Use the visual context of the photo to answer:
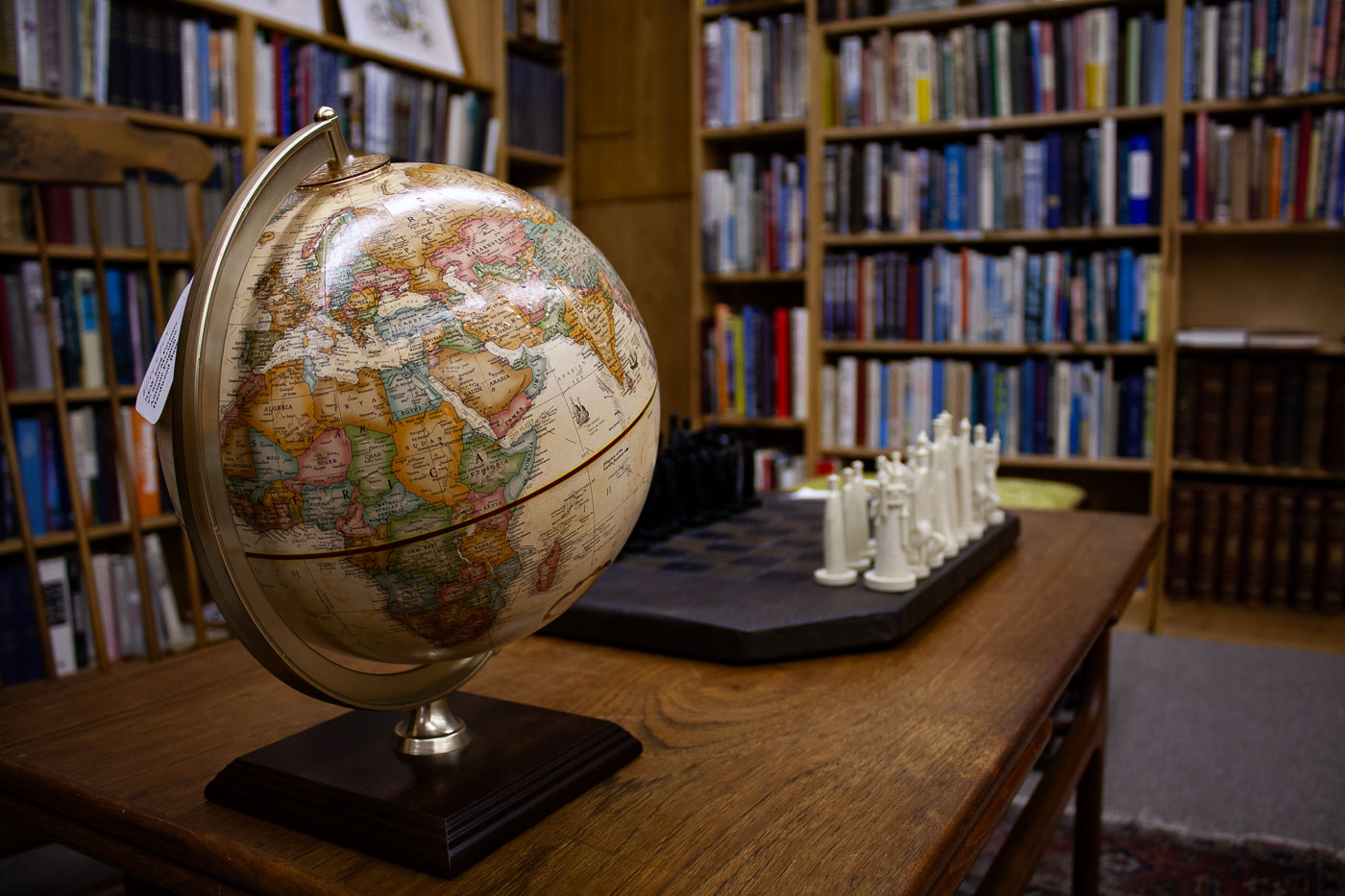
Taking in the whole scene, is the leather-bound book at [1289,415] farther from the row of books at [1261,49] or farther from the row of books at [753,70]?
the row of books at [753,70]

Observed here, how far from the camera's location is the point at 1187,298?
376 centimetres

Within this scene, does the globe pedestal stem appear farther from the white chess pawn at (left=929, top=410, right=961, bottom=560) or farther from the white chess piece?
the white chess piece

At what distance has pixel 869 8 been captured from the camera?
376cm

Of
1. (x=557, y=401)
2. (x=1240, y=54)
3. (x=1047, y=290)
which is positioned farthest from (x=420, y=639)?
(x=1240, y=54)

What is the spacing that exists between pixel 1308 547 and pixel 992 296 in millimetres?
1330

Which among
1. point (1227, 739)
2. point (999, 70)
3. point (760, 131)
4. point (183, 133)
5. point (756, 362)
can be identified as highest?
point (999, 70)

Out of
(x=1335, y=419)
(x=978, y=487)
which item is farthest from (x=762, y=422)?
(x=978, y=487)

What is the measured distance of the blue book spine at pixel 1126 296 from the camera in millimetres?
3477

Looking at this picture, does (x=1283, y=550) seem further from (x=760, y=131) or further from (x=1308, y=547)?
(x=760, y=131)

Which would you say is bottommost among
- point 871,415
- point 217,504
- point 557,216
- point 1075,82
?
point 871,415

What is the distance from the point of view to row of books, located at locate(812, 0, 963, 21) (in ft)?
11.9

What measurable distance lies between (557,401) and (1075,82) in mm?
3408

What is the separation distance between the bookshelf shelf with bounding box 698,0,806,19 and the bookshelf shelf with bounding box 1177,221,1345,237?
165 centimetres

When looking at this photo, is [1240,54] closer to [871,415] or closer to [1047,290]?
[1047,290]
